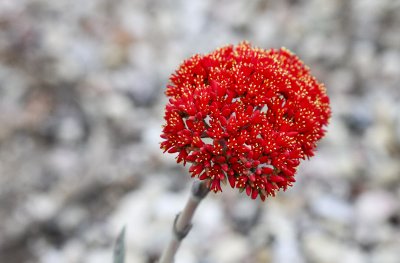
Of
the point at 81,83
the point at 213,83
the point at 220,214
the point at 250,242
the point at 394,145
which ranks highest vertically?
the point at 81,83

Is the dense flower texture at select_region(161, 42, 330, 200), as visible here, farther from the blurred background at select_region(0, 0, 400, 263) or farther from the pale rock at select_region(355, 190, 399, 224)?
the pale rock at select_region(355, 190, 399, 224)

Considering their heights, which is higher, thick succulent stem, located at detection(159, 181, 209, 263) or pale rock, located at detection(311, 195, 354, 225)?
pale rock, located at detection(311, 195, 354, 225)

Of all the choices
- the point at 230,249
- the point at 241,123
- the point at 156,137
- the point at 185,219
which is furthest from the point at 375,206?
the point at 241,123

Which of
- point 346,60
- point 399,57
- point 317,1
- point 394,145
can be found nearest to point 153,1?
point 317,1

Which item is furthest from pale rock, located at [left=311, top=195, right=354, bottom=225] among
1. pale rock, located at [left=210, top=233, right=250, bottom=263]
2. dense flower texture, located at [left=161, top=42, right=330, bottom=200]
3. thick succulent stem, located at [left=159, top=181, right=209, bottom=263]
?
dense flower texture, located at [left=161, top=42, right=330, bottom=200]

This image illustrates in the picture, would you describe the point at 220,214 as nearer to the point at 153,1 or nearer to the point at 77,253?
the point at 77,253

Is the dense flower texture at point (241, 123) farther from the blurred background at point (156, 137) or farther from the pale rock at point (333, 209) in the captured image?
the pale rock at point (333, 209)
